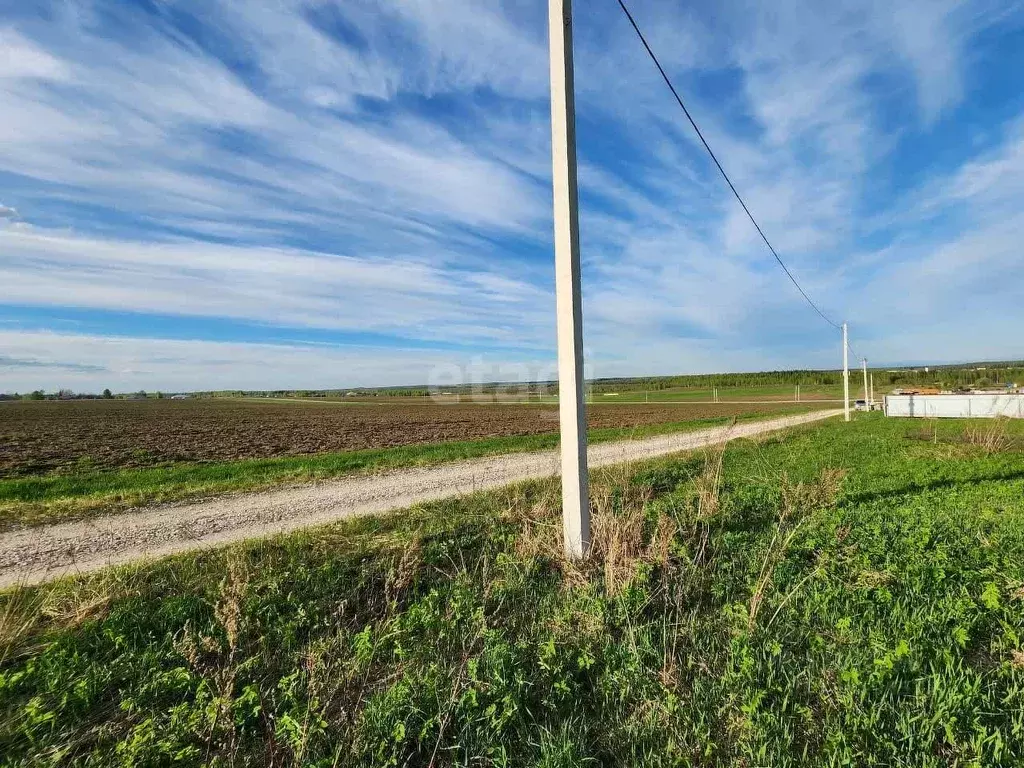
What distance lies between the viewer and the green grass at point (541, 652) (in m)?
2.61

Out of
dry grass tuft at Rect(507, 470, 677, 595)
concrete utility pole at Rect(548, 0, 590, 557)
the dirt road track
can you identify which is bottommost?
the dirt road track

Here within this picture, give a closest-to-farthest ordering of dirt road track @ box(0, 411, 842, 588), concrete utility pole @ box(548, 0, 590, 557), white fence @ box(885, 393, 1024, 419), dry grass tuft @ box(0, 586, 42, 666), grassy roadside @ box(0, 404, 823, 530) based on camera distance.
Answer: dry grass tuft @ box(0, 586, 42, 666), concrete utility pole @ box(548, 0, 590, 557), dirt road track @ box(0, 411, 842, 588), grassy roadside @ box(0, 404, 823, 530), white fence @ box(885, 393, 1024, 419)

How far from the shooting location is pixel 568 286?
495cm

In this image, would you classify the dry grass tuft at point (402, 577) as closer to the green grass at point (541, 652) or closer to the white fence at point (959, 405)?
the green grass at point (541, 652)

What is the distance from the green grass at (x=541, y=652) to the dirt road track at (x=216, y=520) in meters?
1.16

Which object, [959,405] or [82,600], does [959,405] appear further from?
[82,600]

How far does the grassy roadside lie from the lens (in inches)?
348

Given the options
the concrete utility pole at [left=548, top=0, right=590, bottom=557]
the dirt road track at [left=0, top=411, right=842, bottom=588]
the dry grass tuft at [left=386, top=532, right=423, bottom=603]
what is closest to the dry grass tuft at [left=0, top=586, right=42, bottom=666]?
the dirt road track at [left=0, top=411, right=842, bottom=588]

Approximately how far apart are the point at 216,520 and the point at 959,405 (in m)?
42.3

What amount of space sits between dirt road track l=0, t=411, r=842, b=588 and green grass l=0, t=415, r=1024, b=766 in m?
1.16

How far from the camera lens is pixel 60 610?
4.35 metres

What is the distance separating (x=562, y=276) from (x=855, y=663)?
12.4ft

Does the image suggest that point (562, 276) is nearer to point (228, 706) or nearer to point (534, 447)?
point (228, 706)

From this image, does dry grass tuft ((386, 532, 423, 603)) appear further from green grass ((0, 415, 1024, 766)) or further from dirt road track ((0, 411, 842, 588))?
dirt road track ((0, 411, 842, 588))
